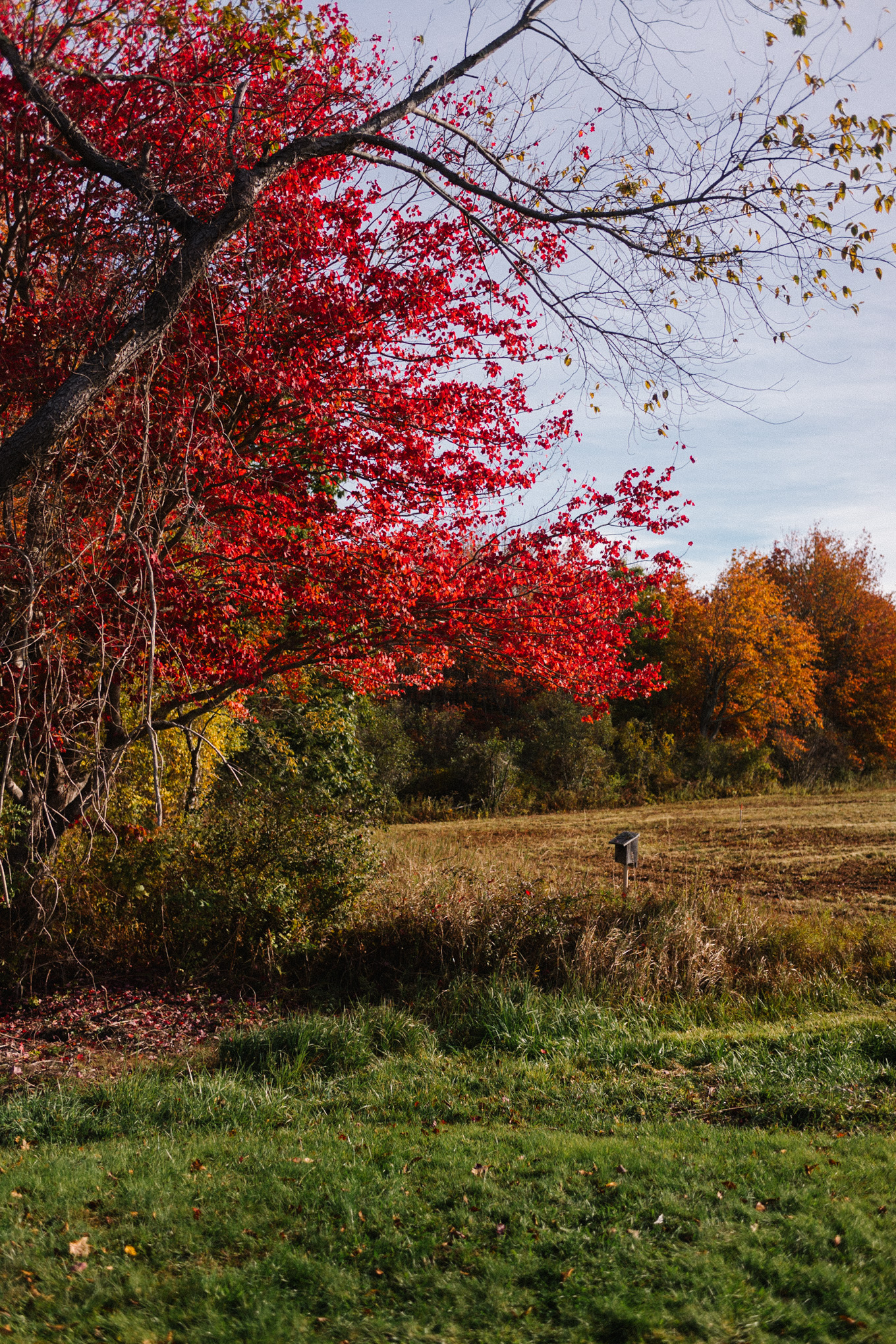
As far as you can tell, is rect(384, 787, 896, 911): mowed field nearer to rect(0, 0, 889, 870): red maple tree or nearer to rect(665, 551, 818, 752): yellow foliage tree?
rect(0, 0, 889, 870): red maple tree

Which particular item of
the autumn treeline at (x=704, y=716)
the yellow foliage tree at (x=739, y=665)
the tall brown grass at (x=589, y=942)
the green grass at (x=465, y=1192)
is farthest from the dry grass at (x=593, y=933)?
the yellow foliage tree at (x=739, y=665)

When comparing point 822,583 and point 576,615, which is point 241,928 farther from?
point 822,583

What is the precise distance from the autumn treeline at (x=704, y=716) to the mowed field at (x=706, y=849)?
5.91ft

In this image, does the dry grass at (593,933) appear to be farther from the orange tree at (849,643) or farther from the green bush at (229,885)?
the orange tree at (849,643)

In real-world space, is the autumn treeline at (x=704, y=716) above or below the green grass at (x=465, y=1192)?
above

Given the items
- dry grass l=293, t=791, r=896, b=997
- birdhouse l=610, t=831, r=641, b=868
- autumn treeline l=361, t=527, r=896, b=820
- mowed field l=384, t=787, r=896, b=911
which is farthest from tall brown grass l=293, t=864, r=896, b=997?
autumn treeline l=361, t=527, r=896, b=820

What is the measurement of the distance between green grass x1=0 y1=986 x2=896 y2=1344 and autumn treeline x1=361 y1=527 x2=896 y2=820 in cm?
1240

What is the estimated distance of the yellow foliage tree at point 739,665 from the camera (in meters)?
31.3

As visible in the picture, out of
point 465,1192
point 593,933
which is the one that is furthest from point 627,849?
point 465,1192

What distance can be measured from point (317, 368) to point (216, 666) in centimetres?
257

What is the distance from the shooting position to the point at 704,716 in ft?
104

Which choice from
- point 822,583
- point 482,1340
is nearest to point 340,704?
point 482,1340

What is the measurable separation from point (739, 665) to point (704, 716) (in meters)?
2.32

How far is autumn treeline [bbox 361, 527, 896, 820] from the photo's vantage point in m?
23.5
